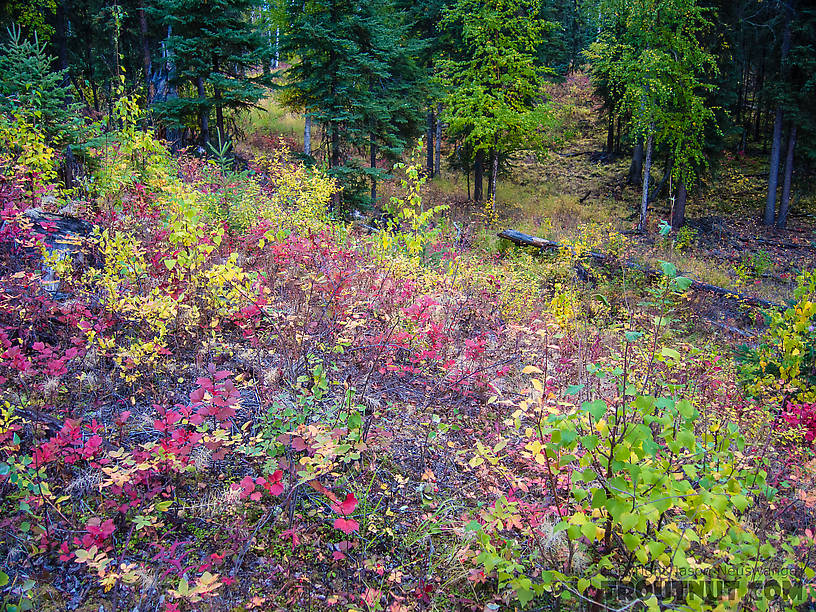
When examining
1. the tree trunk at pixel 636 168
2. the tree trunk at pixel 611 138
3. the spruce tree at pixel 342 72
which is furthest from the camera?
the tree trunk at pixel 611 138

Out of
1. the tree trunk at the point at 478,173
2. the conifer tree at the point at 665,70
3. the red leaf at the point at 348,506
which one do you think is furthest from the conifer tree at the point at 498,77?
the red leaf at the point at 348,506

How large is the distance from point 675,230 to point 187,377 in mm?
19210

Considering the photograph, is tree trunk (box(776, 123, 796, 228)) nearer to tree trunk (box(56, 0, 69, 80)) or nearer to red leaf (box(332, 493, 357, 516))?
red leaf (box(332, 493, 357, 516))

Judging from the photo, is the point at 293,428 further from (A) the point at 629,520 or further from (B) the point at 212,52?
(B) the point at 212,52

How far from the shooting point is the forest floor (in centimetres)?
255

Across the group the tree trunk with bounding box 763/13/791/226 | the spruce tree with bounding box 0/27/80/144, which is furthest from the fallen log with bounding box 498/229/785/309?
the tree trunk with bounding box 763/13/791/226

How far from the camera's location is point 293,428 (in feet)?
10.3

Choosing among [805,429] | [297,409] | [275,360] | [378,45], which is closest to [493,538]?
[297,409]

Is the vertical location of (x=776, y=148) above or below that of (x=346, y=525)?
above

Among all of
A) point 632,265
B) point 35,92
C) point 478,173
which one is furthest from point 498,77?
point 35,92

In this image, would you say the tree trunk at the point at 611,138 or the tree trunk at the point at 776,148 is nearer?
the tree trunk at the point at 776,148

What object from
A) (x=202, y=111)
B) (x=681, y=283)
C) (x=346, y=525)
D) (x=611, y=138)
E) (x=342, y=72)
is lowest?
(x=346, y=525)

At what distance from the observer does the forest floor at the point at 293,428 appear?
2551 mm

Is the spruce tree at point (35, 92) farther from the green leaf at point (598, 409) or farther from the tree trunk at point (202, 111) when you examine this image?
the tree trunk at point (202, 111)
